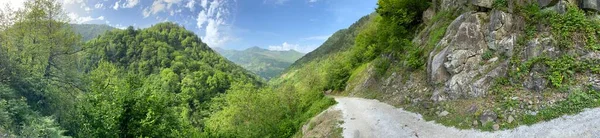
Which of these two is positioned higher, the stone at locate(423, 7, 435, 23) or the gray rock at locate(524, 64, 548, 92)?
the stone at locate(423, 7, 435, 23)

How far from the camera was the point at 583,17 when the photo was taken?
15852 mm

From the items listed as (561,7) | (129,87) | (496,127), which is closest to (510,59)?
(561,7)

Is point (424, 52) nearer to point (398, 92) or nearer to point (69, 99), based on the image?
point (398, 92)

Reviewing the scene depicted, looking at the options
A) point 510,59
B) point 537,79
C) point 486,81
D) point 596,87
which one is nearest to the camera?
point 596,87

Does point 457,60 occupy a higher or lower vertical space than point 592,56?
lower

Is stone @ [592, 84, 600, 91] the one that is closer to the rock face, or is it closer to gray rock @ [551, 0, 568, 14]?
the rock face

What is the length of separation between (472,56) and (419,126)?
5.95 meters

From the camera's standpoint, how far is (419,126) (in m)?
16.7

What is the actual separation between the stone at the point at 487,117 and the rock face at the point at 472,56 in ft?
6.66

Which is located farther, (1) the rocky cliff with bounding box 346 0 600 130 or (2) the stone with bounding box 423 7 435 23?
(2) the stone with bounding box 423 7 435 23

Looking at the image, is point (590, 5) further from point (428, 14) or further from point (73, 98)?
point (73, 98)

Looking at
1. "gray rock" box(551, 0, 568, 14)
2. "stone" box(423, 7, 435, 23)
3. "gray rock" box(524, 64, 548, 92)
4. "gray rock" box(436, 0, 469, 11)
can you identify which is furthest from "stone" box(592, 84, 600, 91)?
"stone" box(423, 7, 435, 23)

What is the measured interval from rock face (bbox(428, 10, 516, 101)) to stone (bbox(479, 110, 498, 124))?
2029 mm

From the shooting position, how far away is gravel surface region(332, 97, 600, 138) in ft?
37.2
